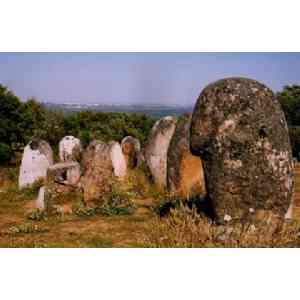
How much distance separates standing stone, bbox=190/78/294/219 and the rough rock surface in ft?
16.7

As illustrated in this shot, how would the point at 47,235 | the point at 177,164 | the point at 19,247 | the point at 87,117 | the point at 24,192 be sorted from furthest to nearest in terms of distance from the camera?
the point at 87,117 → the point at 24,192 → the point at 177,164 → the point at 47,235 → the point at 19,247

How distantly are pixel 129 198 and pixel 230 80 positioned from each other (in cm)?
624

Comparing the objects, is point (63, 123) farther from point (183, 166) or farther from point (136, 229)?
point (136, 229)

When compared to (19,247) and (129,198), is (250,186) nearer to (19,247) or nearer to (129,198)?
(19,247)

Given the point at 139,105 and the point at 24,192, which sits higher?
the point at 139,105

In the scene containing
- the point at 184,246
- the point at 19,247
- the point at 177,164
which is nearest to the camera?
the point at 184,246

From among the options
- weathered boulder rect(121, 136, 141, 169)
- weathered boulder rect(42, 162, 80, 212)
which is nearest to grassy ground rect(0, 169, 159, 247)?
weathered boulder rect(42, 162, 80, 212)

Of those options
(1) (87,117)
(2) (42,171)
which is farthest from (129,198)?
(1) (87,117)

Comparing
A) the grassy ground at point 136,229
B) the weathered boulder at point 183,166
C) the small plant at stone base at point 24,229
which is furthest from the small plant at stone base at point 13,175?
the small plant at stone base at point 24,229

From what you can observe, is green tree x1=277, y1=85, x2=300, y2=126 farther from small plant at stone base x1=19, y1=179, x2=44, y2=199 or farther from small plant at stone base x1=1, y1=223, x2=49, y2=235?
small plant at stone base x1=1, y1=223, x2=49, y2=235

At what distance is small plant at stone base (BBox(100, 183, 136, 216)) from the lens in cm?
1323

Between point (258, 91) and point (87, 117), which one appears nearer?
point (258, 91)

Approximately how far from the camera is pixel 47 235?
1102cm

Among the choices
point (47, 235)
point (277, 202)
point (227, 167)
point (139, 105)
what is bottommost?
point (47, 235)
